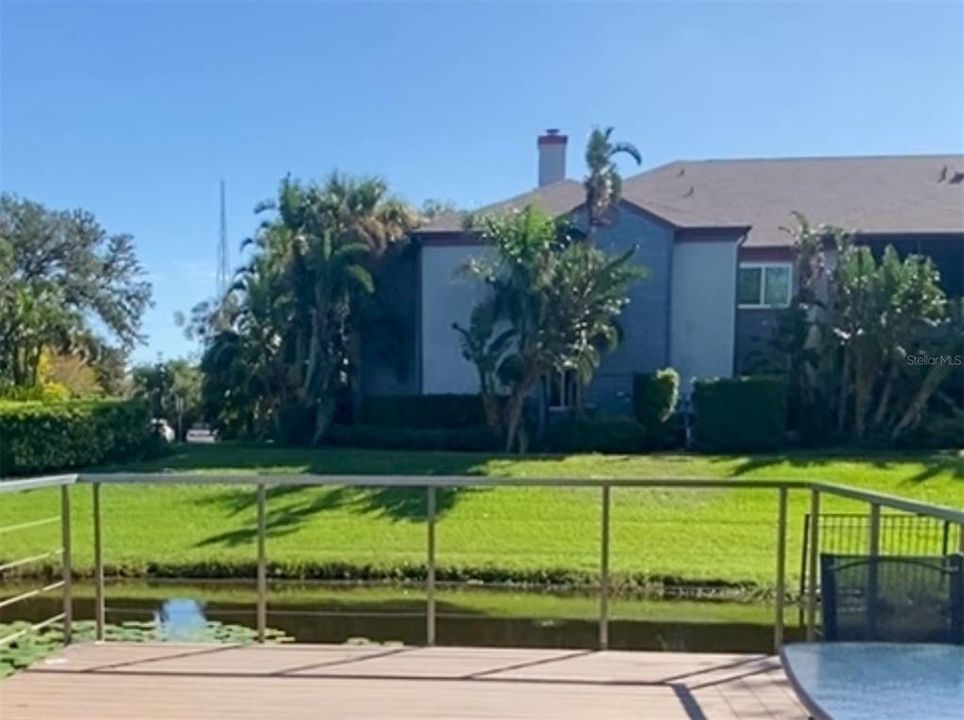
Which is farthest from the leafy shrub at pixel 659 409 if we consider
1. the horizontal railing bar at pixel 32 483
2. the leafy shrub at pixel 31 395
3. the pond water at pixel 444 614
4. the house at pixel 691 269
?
the horizontal railing bar at pixel 32 483

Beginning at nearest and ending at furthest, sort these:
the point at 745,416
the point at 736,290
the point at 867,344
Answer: the point at 867,344 → the point at 745,416 → the point at 736,290

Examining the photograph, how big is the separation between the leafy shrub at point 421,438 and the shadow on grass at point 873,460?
4.22m

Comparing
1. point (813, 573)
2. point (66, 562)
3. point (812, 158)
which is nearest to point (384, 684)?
point (66, 562)

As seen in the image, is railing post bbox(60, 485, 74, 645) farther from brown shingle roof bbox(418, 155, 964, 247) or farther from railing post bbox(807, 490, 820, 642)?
brown shingle roof bbox(418, 155, 964, 247)

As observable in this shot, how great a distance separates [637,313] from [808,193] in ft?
17.0

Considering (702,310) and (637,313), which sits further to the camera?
(637,313)

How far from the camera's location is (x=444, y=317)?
16.7 meters

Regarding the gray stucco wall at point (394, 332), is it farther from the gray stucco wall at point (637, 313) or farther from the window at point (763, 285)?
the window at point (763, 285)

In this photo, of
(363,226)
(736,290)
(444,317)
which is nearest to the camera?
(736,290)

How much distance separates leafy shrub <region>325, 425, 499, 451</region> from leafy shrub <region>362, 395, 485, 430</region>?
0.96 feet

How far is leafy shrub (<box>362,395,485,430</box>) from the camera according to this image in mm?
15773

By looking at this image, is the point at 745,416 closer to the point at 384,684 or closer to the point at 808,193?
the point at 808,193

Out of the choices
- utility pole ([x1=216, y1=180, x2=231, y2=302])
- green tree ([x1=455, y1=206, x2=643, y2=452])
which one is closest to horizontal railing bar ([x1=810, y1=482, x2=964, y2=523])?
green tree ([x1=455, y1=206, x2=643, y2=452])

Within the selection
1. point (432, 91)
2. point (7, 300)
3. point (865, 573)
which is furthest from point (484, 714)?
point (7, 300)
